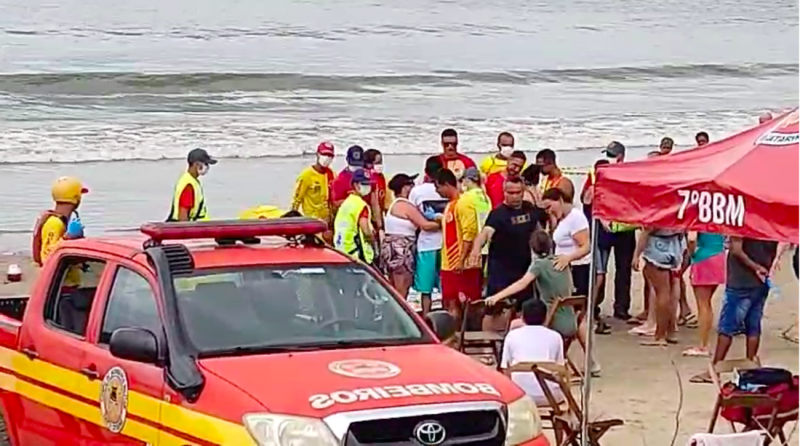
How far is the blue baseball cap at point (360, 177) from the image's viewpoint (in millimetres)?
13945

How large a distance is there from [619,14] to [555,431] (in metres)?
90.2

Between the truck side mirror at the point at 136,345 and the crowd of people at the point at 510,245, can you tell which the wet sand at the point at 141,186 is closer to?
the crowd of people at the point at 510,245

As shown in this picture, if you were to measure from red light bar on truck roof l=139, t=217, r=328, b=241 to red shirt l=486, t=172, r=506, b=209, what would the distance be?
6.96 meters

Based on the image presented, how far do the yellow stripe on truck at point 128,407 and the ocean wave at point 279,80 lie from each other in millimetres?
38475

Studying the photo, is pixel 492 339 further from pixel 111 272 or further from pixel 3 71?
pixel 3 71

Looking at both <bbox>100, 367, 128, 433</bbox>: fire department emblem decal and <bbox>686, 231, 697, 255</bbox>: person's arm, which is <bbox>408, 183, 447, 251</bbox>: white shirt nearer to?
<bbox>686, 231, 697, 255</bbox>: person's arm

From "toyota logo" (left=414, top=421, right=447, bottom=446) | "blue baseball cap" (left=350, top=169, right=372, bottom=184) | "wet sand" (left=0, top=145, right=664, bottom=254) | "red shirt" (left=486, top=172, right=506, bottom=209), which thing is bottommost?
"wet sand" (left=0, top=145, right=664, bottom=254)

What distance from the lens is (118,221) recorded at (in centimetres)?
2295

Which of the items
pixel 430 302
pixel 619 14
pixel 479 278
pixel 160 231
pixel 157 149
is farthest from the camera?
pixel 619 14

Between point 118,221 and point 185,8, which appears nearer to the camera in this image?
point 118,221

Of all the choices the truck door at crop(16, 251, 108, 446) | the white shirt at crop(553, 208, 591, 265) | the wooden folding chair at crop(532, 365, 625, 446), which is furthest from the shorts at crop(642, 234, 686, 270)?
the truck door at crop(16, 251, 108, 446)

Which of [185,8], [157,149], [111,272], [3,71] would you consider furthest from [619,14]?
[111,272]

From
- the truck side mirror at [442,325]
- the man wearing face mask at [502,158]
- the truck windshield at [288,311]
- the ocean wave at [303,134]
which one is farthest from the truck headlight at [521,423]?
the ocean wave at [303,134]

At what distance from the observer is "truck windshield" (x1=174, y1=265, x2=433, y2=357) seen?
7.57 m
